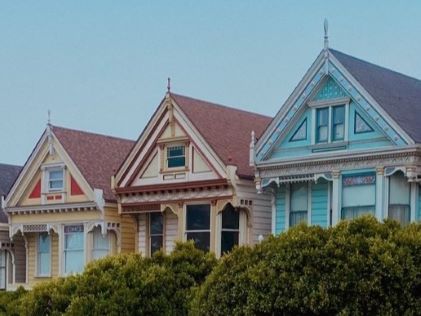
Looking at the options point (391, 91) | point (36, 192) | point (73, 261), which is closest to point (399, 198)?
point (391, 91)

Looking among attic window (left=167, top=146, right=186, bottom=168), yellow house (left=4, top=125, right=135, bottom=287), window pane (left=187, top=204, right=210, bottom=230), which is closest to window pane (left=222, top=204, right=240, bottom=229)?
window pane (left=187, top=204, right=210, bottom=230)

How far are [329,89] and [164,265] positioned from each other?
9.34 metres

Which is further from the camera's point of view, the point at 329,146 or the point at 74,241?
the point at 74,241

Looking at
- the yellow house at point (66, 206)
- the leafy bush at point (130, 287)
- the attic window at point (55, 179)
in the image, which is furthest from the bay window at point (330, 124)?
the attic window at point (55, 179)

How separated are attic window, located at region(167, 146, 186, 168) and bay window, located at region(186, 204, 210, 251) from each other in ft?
5.63

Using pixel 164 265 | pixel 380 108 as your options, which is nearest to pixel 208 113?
pixel 380 108

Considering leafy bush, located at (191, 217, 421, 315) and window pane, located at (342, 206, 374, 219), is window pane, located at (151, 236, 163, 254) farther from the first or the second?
leafy bush, located at (191, 217, 421, 315)

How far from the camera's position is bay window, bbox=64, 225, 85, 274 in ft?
116

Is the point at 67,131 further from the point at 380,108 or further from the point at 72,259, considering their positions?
the point at 380,108

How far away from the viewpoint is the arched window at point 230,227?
30.2 metres

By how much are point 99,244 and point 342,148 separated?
45.1 ft

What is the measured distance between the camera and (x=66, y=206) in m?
35.3

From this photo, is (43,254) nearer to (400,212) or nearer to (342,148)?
(342,148)

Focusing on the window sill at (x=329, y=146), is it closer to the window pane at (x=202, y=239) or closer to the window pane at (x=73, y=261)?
the window pane at (x=202, y=239)
